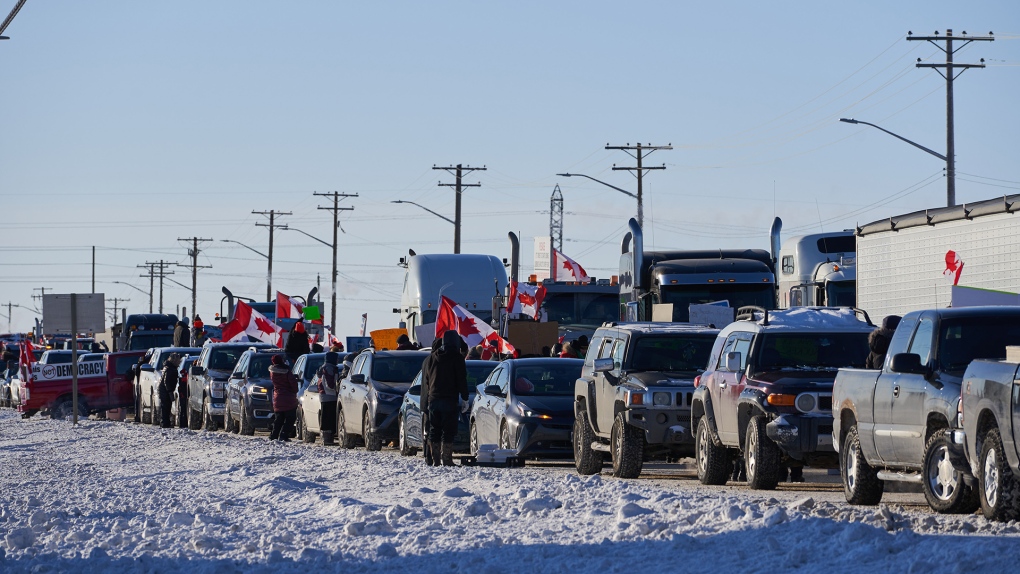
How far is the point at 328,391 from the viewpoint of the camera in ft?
96.0

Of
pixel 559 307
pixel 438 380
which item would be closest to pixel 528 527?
pixel 438 380

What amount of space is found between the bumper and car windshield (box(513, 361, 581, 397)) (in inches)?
236

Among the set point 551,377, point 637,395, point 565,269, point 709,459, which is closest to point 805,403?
point 709,459

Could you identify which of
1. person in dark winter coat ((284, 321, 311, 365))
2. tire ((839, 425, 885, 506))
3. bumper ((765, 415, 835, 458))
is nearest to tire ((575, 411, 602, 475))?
bumper ((765, 415, 835, 458))

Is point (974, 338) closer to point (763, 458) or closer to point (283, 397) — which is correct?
point (763, 458)

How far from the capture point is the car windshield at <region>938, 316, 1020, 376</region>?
13312 millimetres

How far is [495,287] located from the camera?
1582 inches

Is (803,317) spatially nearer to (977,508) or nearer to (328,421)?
(977,508)

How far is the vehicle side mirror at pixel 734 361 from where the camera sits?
17344mm

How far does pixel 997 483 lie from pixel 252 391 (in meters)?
22.4

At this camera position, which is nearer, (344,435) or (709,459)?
(709,459)

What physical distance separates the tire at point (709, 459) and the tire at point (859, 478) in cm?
330

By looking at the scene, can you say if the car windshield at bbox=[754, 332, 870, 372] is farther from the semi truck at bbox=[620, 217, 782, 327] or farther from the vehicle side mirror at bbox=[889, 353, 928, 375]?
the semi truck at bbox=[620, 217, 782, 327]

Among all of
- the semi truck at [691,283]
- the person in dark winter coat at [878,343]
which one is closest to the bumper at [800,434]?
the person in dark winter coat at [878,343]
